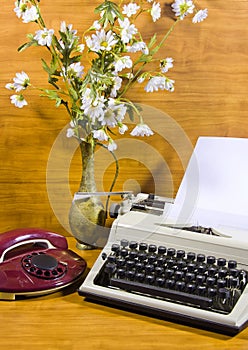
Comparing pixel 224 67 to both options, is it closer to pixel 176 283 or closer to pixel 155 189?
pixel 155 189

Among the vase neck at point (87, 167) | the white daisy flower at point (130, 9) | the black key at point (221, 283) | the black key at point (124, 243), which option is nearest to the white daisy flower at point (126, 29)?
the white daisy flower at point (130, 9)

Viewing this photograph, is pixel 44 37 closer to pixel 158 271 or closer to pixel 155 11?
pixel 155 11

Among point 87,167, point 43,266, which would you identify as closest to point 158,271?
point 43,266

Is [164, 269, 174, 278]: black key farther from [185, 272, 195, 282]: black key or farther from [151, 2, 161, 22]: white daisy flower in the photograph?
[151, 2, 161, 22]: white daisy flower

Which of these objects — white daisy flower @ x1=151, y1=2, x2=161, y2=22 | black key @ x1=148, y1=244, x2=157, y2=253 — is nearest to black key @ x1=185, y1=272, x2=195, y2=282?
black key @ x1=148, y1=244, x2=157, y2=253

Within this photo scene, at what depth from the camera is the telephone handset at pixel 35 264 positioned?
39.6 inches

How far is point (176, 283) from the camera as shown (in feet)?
3.17

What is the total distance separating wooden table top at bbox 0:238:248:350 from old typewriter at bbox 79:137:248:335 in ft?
0.06

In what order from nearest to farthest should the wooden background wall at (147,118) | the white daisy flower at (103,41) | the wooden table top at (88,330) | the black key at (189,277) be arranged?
the wooden table top at (88,330) < the black key at (189,277) < the white daisy flower at (103,41) < the wooden background wall at (147,118)

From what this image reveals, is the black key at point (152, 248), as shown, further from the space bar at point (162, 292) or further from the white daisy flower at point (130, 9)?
the white daisy flower at point (130, 9)

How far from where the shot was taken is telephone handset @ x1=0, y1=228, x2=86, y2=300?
39.6 inches

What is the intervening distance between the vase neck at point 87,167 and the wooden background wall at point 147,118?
0.42ft

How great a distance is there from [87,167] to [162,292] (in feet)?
1.24

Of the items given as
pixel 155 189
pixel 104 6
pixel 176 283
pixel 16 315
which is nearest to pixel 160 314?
pixel 176 283
